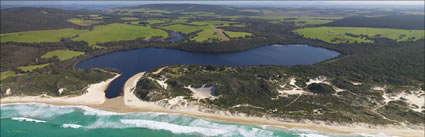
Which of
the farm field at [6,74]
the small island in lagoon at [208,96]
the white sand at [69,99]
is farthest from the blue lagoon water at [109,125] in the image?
the farm field at [6,74]

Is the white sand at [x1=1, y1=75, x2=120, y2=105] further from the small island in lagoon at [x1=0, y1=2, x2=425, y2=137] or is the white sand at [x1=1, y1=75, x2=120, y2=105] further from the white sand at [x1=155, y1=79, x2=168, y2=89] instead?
→ the white sand at [x1=155, y1=79, x2=168, y2=89]

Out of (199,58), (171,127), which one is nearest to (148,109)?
(171,127)

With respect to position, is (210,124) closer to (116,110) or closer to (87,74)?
(116,110)

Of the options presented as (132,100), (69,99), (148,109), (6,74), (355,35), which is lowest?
(148,109)

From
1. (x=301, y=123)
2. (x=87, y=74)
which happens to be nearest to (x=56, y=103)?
(x=87, y=74)

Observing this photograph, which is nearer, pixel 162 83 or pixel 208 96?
pixel 208 96

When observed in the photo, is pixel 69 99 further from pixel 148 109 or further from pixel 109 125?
pixel 148 109
